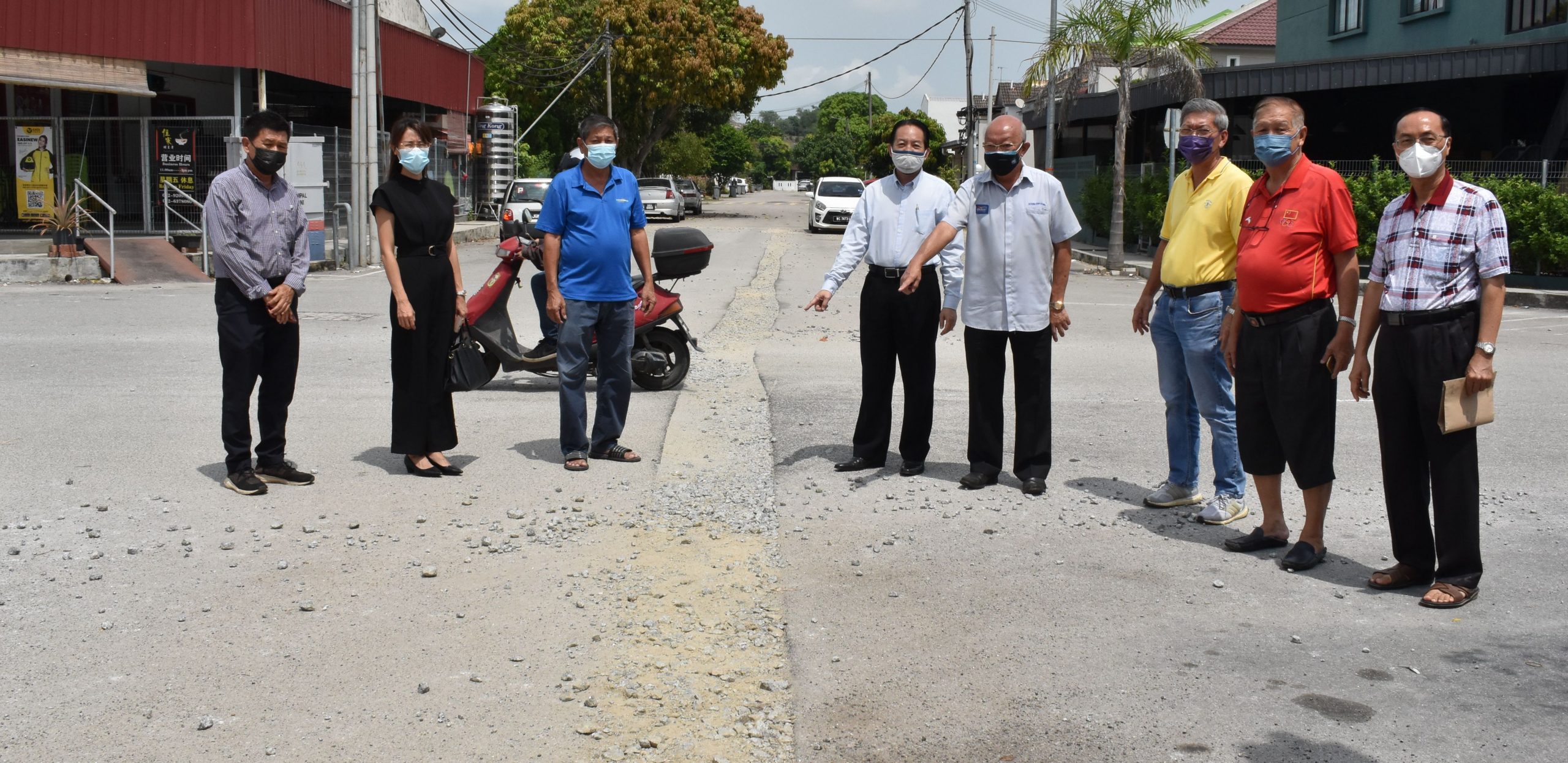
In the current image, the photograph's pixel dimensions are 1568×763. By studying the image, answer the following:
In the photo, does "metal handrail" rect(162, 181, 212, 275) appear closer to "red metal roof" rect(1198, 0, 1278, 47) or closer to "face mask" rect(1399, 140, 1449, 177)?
"face mask" rect(1399, 140, 1449, 177)

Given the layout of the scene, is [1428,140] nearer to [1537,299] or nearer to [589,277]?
[589,277]

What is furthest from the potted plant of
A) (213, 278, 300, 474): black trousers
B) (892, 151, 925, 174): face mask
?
(892, 151, 925, 174): face mask

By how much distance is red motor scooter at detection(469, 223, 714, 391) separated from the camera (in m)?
9.77

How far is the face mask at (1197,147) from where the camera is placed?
613 cm

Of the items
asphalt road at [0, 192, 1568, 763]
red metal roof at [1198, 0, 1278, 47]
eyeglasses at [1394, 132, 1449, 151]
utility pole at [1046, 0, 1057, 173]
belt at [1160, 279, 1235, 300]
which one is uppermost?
red metal roof at [1198, 0, 1278, 47]

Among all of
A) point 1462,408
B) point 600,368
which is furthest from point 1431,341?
point 600,368

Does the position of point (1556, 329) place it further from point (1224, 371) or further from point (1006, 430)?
point (1224, 371)

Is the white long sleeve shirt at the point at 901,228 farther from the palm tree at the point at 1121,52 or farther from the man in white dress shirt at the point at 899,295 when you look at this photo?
the palm tree at the point at 1121,52

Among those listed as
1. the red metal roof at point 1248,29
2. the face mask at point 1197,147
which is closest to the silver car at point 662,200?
the red metal roof at point 1248,29

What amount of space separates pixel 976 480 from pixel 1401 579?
2230 millimetres

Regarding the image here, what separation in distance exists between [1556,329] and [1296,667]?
1288 centimetres

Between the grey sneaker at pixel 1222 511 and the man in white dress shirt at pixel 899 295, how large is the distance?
61.1 inches

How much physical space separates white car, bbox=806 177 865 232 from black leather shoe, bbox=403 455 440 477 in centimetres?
2948

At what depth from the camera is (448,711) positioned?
13.3 ft
